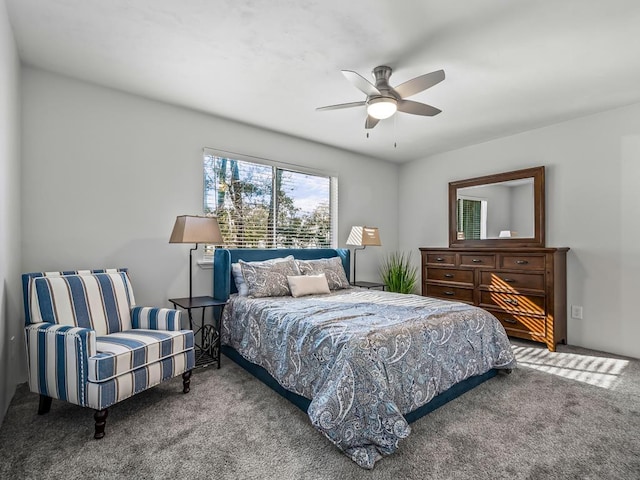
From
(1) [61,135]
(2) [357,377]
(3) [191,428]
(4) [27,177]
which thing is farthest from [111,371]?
(1) [61,135]

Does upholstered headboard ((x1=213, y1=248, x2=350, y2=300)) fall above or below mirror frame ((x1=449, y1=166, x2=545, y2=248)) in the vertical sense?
below

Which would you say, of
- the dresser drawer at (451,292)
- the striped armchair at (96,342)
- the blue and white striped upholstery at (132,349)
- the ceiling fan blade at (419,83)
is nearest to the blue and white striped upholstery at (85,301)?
the striped armchair at (96,342)

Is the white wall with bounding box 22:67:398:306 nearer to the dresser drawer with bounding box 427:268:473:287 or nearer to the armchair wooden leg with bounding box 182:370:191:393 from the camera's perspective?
the armchair wooden leg with bounding box 182:370:191:393

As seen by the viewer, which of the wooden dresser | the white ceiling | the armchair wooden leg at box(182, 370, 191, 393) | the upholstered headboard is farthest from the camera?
the wooden dresser

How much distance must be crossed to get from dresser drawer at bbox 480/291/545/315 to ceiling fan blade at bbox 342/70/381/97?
2875 millimetres

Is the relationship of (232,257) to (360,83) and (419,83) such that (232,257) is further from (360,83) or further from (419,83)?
(419,83)

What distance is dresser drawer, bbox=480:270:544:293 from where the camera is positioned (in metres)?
3.71

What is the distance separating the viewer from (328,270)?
3.92 meters

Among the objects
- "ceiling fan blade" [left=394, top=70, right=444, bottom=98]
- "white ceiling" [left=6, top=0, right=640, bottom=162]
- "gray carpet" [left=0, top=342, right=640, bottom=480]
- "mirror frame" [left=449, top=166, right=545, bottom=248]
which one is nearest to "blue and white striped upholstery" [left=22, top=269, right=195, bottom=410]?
"gray carpet" [left=0, top=342, right=640, bottom=480]

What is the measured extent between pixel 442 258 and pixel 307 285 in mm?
2188

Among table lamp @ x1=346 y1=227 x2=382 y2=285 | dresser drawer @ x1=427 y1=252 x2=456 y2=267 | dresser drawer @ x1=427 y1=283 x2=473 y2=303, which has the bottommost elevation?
dresser drawer @ x1=427 y1=283 x2=473 y2=303

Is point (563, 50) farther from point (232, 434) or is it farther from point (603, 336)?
point (232, 434)

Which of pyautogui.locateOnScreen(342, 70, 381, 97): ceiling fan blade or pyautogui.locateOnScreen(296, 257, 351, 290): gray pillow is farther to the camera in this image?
pyautogui.locateOnScreen(296, 257, 351, 290): gray pillow

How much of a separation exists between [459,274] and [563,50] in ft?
8.86
